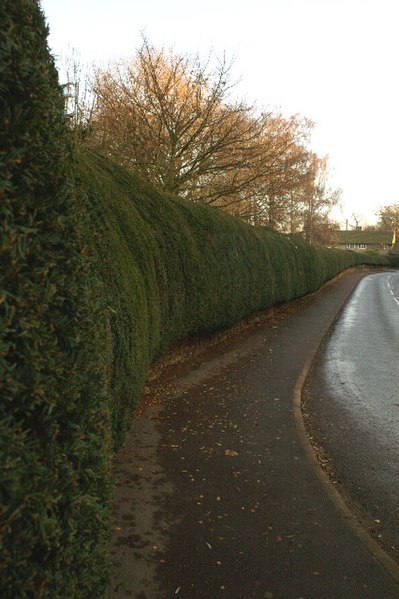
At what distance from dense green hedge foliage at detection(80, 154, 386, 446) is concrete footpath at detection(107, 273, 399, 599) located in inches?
28.1

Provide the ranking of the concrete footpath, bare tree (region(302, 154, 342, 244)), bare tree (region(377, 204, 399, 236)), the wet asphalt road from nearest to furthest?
the concrete footpath
the wet asphalt road
bare tree (region(302, 154, 342, 244))
bare tree (region(377, 204, 399, 236))

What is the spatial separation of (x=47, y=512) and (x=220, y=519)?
2.42 metres

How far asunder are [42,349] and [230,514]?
9.33 ft

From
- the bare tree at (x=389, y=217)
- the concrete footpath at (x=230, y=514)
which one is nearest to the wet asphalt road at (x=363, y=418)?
the concrete footpath at (x=230, y=514)

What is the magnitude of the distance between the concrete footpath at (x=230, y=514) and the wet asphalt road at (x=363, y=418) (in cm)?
36

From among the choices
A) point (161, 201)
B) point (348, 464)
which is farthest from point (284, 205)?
point (348, 464)

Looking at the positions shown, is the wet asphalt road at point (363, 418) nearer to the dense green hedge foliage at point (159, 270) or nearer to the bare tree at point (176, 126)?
the dense green hedge foliage at point (159, 270)

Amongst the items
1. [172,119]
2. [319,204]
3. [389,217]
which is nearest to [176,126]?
[172,119]

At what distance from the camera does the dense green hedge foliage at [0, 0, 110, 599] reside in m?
1.42

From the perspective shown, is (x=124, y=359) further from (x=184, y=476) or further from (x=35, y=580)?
(x=35, y=580)

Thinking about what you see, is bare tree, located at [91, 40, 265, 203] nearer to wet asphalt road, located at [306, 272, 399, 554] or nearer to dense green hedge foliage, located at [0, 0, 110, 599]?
wet asphalt road, located at [306, 272, 399, 554]

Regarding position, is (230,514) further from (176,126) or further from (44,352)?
(176,126)

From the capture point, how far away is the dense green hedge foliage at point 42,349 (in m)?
1.42

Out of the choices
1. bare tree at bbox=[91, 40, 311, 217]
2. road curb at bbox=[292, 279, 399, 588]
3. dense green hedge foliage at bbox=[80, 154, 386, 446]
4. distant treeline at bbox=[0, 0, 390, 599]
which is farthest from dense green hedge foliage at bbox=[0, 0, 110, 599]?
bare tree at bbox=[91, 40, 311, 217]
